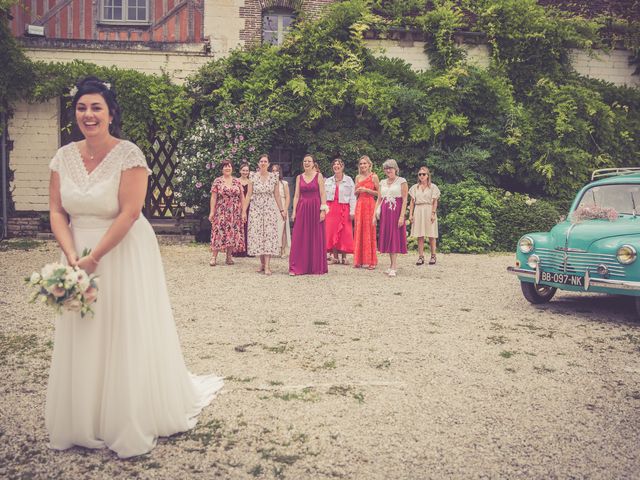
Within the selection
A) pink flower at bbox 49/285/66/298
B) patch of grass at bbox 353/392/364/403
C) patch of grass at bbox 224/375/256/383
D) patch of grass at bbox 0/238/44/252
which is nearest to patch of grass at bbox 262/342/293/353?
patch of grass at bbox 224/375/256/383

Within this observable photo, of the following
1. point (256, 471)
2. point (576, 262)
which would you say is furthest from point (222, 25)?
point (256, 471)

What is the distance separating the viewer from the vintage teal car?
260 inches

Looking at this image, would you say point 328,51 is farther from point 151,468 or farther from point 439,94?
point 151,468

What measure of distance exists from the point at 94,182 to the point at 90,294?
2.04 ft

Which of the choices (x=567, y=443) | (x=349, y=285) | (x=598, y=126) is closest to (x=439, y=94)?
(x=598, y=126)

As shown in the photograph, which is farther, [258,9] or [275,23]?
[275,23]

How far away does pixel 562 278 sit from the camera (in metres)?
7.08

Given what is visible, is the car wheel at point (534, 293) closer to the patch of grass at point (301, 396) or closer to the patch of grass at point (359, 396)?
the patch of grass at point (359, 396)

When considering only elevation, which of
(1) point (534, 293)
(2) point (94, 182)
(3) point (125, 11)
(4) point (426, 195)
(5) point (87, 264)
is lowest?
(1) point (534, 293)

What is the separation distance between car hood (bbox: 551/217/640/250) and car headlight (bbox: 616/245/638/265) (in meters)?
0.28

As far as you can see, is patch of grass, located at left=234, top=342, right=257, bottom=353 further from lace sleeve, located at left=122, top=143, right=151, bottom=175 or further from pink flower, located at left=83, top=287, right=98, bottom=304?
lace sleeve, located at left=122, top=143, right=151, bottom=175

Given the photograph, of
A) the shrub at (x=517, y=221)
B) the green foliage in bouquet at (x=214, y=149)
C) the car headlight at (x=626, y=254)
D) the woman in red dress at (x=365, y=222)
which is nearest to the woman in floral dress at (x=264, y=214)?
the woman in red dress at (x=365, y=222)

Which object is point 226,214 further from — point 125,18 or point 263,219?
point 125,18

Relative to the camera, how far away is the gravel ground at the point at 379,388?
10.6 ft
